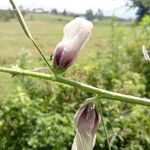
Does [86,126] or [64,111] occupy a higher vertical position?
[86,126]

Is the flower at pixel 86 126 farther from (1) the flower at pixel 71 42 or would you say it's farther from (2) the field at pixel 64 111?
(2) the field at pixel 64 111

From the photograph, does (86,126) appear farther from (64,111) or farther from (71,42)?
(64,111)

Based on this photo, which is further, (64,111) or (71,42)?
(64,111)

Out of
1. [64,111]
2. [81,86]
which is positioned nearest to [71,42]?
[81,86]

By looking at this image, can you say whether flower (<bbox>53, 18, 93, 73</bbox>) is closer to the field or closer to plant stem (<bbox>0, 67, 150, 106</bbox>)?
plant stem (<bbox>0, 67, 150, 106</bbox>)

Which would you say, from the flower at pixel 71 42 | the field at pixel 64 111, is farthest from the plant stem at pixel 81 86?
the field at pixel 64 111

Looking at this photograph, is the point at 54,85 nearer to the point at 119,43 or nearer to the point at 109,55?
the point at 109,55
